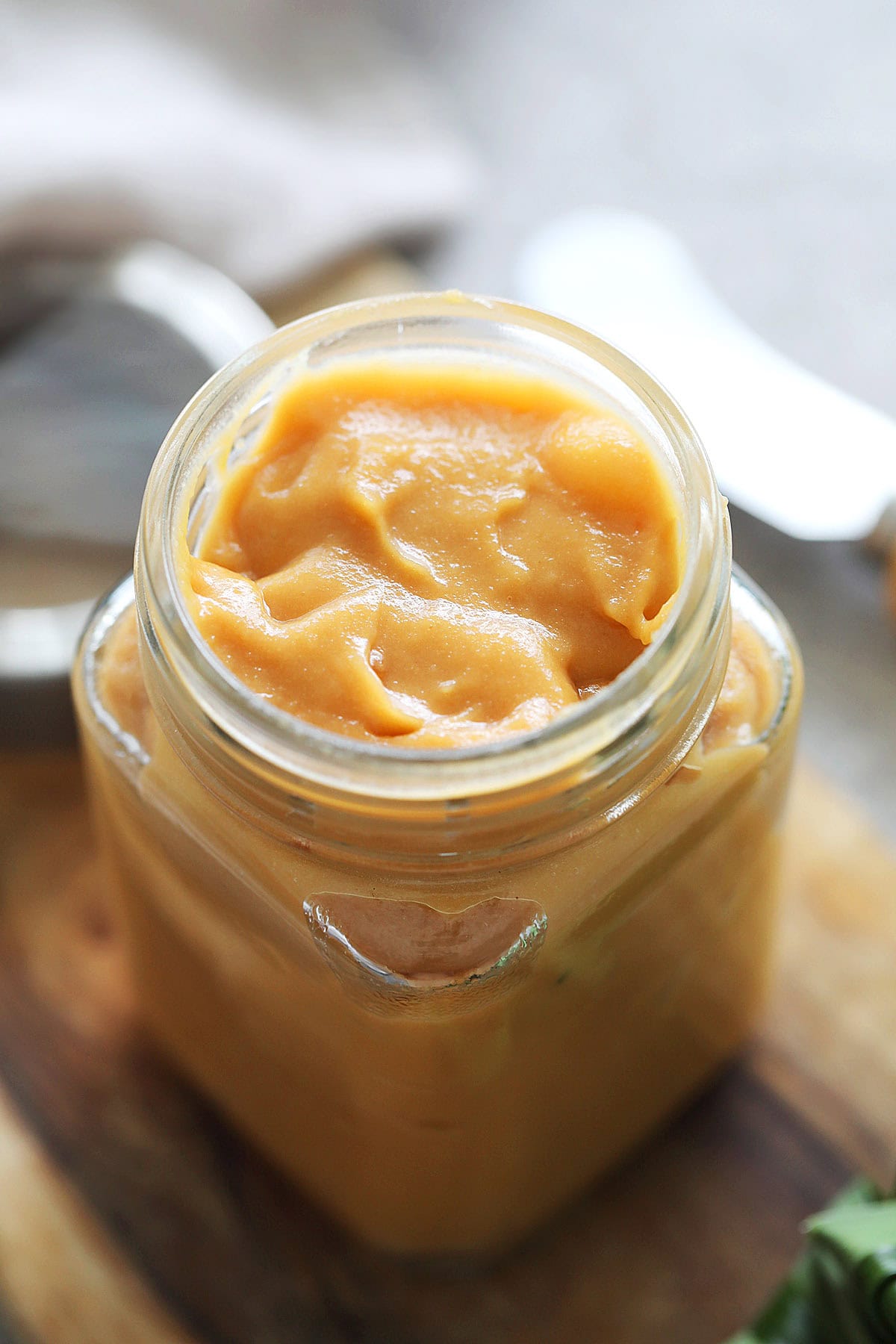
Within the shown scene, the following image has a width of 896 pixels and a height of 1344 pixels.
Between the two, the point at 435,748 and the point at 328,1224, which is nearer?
the point at 435,748

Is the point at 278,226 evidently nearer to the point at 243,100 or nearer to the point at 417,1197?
the point at 243,100

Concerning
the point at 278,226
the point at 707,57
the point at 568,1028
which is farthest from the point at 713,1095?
the point at 707,57

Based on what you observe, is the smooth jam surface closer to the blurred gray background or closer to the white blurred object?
the white blurred object

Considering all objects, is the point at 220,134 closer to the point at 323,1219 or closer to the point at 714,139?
the point at 714,139

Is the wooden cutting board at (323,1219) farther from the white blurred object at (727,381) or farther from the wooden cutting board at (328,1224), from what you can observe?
the white blurred object at (727,381)

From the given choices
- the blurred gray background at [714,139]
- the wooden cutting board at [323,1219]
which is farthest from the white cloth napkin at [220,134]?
the wooden cutting board at [323,1219]

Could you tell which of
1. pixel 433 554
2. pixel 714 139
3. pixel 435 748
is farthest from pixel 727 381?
pixel 435 748
